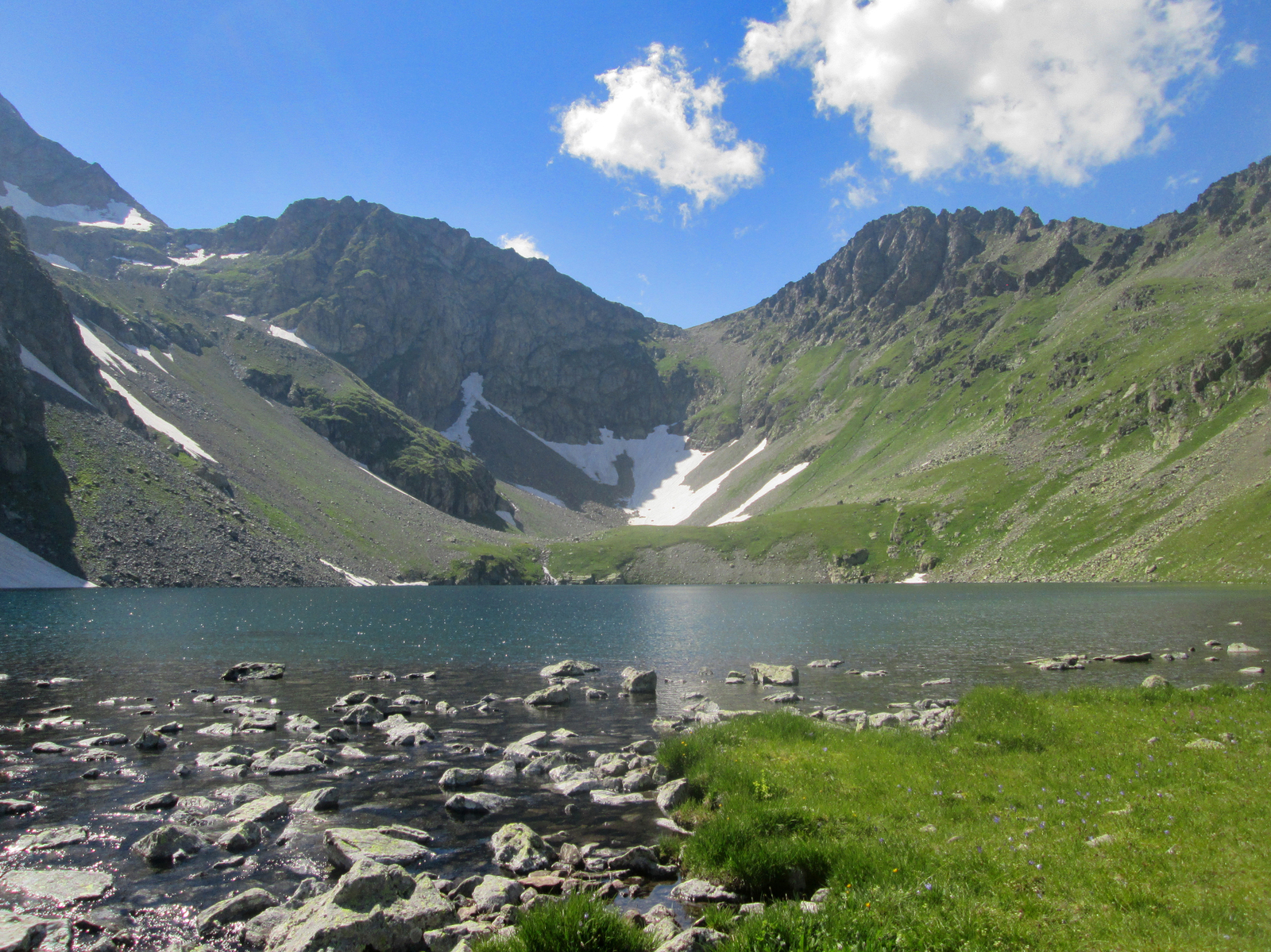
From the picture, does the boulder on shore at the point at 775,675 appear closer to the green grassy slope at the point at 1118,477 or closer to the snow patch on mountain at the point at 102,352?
the green grassy slope at the point at 1118,477

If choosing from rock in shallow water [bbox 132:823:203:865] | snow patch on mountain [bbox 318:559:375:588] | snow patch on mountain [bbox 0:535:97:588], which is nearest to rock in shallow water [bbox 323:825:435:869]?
rock in shallow water [bbox 132:823:203:865]

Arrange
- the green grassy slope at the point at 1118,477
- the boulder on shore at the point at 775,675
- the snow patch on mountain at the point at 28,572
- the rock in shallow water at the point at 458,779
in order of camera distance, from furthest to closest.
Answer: the green grassy slope at the point at 1118,477
the snow patch on mountain at the point at 28,572
the boulder on shore at the point at 775,675
the rock in shallow water at the point at 458,779

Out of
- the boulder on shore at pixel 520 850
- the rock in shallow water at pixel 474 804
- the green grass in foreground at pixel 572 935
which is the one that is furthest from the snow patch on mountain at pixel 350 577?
the green grass in foreground at pixel 572 935

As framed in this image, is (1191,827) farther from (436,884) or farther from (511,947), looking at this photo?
(436,884)

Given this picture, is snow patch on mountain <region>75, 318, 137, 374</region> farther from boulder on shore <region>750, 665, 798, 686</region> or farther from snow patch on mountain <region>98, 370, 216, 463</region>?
boulder on shore <region>750, 665, 798, 686</region>

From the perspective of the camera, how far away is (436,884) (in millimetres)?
14523

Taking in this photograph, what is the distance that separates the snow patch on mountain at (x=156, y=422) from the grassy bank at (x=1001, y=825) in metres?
168

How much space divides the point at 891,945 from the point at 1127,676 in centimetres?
3909

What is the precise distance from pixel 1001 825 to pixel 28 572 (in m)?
132

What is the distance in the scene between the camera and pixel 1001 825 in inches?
555

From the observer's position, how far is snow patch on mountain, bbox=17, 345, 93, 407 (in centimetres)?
13536

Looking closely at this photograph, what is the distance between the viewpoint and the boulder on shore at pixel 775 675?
42.2m

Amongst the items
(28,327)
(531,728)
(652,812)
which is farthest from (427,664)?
(28,327)

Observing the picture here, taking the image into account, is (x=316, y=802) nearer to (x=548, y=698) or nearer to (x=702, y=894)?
(x=702, y=894)
